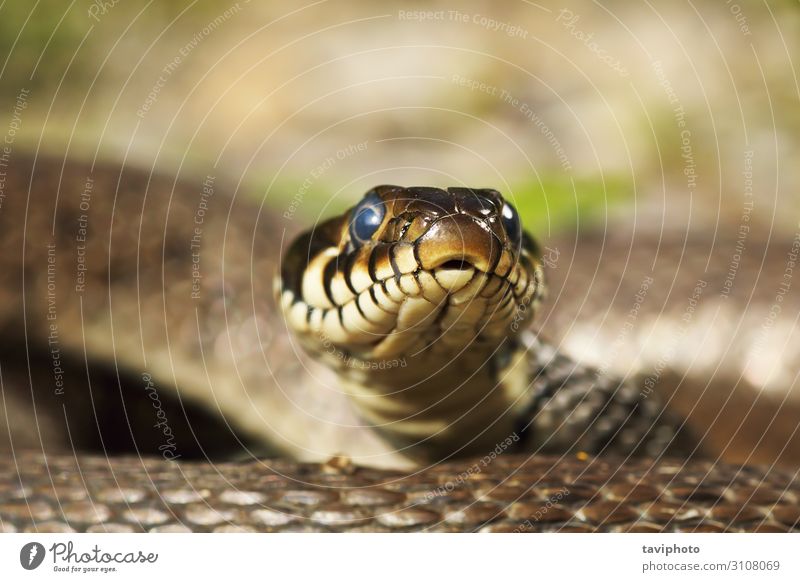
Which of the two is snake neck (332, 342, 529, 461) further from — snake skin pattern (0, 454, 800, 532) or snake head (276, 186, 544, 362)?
snake skin pattern (0, 454, 800, 532)

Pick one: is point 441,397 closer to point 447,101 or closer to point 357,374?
point 357,374

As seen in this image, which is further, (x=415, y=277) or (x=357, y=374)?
(x=357, y=374)

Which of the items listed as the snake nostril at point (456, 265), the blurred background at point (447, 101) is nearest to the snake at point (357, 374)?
the snake nostril at point (456, 265)

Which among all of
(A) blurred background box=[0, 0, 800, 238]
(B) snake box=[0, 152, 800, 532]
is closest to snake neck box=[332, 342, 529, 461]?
(B) snake box=[0, 152, 800, 532]

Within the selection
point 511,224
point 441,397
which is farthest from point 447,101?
point 511,224

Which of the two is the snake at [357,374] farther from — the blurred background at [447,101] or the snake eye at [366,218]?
the blurred background at [447,101]
